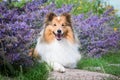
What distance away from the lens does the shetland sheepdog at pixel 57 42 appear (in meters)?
9.59

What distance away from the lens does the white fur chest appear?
966 centimetres

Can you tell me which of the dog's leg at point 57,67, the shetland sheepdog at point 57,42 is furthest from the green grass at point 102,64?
the dog's leg at point 57,67

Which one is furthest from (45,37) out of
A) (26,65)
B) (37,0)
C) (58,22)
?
(37,0)

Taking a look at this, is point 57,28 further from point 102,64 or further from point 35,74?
point 102,64

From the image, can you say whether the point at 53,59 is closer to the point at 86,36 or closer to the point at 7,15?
the point at 7,15

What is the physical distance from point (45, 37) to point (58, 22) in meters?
0.41

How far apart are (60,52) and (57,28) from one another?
1.98 feet

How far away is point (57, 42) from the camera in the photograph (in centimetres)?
973

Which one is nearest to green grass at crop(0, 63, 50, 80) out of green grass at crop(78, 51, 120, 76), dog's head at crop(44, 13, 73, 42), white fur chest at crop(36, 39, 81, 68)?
white fur chest at crop(36, 39, 81, 68)

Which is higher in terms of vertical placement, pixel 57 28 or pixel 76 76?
pixel 57 28

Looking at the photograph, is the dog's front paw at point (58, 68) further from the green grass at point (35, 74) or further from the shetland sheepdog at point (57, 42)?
the green grass at point (35, 74)

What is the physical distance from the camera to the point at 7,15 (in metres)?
8.49

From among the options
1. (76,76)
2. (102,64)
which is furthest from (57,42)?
(102,64)

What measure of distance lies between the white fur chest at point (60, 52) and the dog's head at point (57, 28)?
0.47 feet
